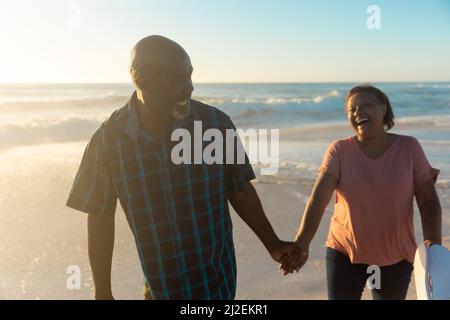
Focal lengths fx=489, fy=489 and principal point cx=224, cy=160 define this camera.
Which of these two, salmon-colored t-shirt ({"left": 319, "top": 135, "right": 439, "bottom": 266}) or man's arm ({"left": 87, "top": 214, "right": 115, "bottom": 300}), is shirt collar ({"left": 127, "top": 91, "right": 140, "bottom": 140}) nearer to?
man's arm ({"left": 87, "top": 214, "right": 115, "bottom": 300})

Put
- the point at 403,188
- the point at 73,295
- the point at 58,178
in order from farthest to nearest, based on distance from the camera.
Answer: the point at 58,178, the point at 73,295, the point at 403,188

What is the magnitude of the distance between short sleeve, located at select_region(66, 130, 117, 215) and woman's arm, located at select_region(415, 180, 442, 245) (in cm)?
165

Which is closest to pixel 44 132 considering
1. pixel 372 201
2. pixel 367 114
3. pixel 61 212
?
pixel 61 212

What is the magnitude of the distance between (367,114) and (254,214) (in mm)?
962

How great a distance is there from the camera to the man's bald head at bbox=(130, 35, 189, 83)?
1.90 metres

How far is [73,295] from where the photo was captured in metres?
4.36

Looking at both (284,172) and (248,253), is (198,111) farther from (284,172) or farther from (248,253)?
(284,172)

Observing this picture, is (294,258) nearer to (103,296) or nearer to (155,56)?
(103,296)

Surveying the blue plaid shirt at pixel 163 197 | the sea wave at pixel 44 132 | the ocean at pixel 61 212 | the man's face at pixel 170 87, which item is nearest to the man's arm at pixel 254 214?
the blue plaid shirt at pixel 163 197

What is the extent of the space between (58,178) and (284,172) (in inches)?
160

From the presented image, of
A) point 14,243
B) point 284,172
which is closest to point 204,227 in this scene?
point 14,243

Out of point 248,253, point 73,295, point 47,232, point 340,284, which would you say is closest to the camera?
point 340,284

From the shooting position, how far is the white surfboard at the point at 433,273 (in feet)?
7.15

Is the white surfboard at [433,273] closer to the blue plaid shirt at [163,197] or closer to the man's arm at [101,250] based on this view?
the blue plaid shirt at [163,197]
